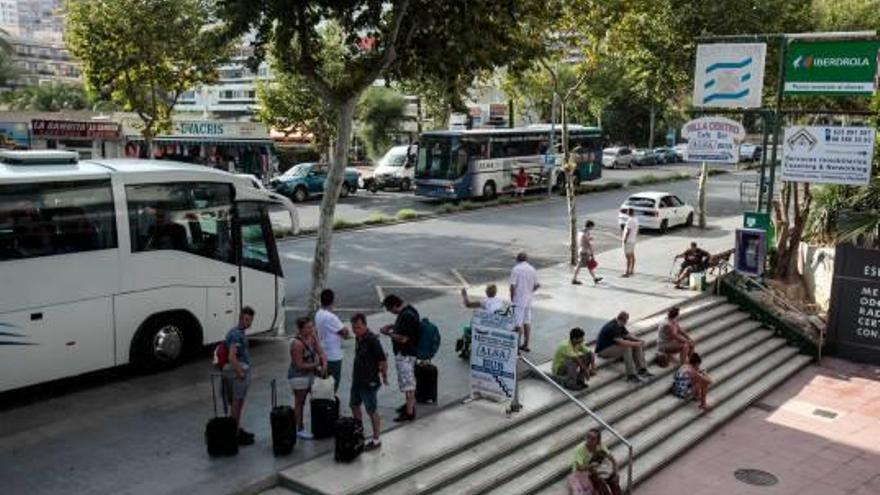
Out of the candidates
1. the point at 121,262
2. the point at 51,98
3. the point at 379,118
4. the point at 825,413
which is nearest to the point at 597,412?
the point at 825,413

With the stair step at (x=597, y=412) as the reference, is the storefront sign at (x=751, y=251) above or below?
above

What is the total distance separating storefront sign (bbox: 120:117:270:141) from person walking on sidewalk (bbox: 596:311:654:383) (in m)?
31.4

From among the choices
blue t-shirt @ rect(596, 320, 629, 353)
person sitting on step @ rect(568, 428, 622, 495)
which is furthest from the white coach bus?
person sitting on step @ rect(568, 428, 622, 495)

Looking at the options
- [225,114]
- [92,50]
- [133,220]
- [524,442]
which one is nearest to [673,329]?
[524,442]

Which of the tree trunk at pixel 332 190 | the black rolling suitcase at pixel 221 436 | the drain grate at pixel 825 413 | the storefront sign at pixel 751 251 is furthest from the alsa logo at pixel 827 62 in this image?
the black rolling suitcase at pixel 221 436

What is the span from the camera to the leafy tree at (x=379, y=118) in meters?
57.0

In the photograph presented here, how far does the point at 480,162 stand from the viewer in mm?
36156

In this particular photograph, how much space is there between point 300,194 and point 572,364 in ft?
84.4

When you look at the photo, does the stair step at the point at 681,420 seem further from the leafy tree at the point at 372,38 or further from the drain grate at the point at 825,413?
the leafy tree at the point at 372,38

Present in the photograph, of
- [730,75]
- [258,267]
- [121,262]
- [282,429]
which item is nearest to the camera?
[282,429]

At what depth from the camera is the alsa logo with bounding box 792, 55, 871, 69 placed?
17797mm

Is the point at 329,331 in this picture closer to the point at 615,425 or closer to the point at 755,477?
the point at 615,425

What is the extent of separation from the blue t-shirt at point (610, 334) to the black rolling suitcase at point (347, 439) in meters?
5.78

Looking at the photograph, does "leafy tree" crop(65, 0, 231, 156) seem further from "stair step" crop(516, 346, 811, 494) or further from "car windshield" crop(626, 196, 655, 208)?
"stair step" crop(516, 346, 811, 494)
